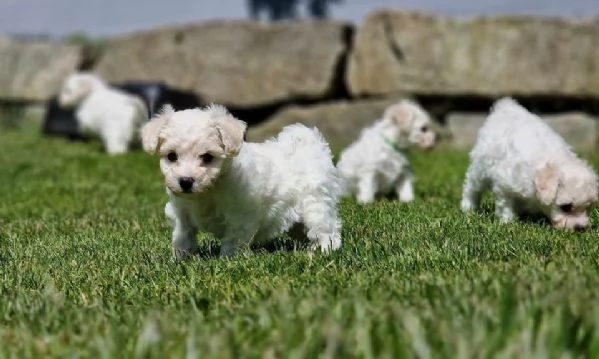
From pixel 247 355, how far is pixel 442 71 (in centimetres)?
1106

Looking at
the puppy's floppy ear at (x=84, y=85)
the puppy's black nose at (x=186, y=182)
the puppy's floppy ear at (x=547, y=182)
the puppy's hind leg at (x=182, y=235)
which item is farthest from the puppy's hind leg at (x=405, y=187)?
the puppy's floppy ear at (x=84, y=85)

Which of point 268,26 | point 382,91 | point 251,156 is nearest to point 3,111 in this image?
point 268,26

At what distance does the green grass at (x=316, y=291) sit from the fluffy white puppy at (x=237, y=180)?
0.66 feet

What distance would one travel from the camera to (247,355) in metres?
2.29

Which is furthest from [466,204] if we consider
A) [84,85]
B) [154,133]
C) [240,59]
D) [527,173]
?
[240,59]

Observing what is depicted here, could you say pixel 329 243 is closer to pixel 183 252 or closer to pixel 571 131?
pixel 183 252

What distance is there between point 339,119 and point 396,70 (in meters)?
1.08

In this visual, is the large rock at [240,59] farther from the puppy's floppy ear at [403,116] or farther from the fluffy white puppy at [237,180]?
the fluffy white puppy at [237,180]

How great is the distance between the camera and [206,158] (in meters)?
4.25

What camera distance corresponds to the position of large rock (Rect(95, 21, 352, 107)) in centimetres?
1391

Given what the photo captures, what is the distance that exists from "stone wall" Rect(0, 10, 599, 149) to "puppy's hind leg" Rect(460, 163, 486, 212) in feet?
20.3

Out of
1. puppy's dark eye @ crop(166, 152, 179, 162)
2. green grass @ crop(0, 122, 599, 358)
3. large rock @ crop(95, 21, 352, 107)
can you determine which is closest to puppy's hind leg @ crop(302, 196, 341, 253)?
green grass @ crop(0, 122, 599, 358)

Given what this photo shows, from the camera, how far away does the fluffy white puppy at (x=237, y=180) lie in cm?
421

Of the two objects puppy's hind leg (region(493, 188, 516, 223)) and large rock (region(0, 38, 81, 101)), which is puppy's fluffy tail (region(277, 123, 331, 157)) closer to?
puppy's hind leg (region(493, 188, 516, 223))
